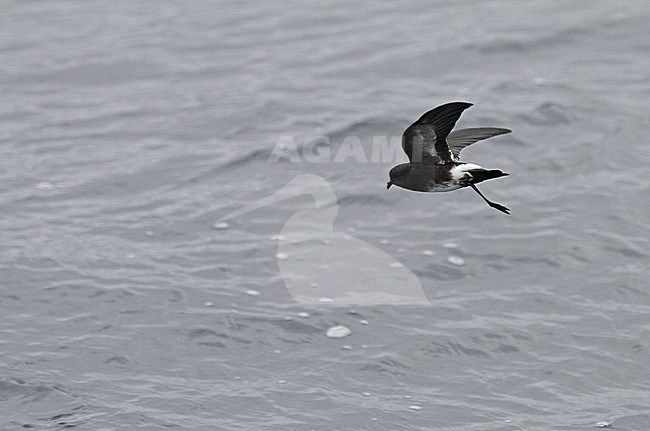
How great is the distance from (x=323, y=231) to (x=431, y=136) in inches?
235

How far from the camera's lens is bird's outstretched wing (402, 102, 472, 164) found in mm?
6652

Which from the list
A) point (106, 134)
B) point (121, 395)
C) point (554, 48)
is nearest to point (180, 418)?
point (121, 395)

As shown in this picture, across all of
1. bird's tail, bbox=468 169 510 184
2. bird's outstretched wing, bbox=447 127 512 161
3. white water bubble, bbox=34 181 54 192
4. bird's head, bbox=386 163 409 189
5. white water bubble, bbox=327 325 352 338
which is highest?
bird's tail, bbox=468 169 510 184

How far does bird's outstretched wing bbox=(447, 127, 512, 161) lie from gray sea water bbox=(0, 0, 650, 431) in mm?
2850

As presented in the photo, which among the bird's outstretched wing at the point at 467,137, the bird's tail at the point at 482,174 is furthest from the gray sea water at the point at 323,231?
the bird's tail at the point at 482,174

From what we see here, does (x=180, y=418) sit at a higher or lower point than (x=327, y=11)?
lower

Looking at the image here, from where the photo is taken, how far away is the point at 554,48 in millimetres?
17609

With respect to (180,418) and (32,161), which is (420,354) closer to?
(180,418)

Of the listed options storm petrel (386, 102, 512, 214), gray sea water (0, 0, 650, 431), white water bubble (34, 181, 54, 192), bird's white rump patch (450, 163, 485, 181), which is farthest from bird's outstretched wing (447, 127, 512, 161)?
white water bubble (34, 181, 54, 192)

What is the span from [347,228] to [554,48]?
20.8 feet

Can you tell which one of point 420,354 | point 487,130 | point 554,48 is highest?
point 487,130

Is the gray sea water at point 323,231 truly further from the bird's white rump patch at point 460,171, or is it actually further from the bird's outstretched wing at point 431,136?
the bird's white rump patch at point 460,171

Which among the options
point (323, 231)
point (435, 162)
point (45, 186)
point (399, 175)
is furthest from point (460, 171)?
point (45, 186)

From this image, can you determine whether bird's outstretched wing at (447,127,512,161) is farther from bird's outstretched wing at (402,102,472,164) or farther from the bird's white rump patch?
the bird's white rump patch
